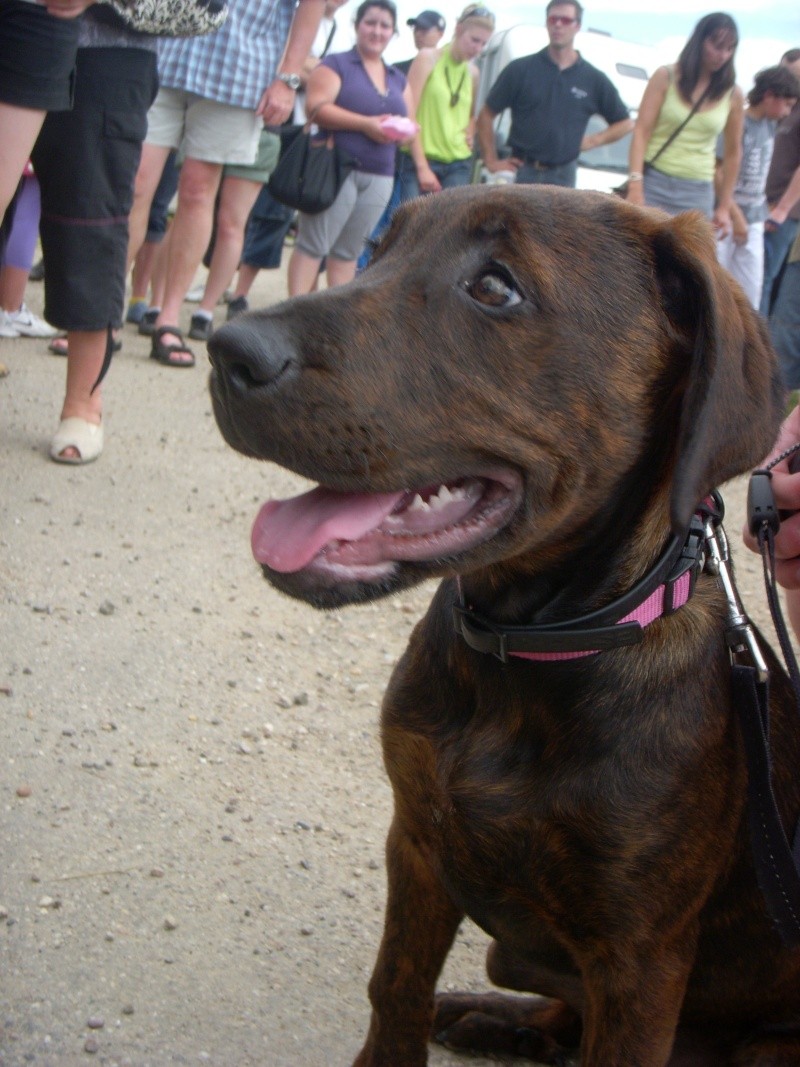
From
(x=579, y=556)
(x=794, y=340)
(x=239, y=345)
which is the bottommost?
(x=794, y=340)

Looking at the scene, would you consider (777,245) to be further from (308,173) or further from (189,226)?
(189,226)

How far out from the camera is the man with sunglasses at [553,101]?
9.28m

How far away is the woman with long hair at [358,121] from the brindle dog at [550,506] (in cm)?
628

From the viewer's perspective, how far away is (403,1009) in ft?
8.59

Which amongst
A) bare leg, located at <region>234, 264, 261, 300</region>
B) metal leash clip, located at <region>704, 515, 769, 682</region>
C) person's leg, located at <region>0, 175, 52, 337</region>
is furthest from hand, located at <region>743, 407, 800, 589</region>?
bare leg, located at <region>234, 264, 261, 300</region>

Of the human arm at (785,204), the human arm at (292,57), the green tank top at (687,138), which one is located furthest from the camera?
the human arm at (785,204)

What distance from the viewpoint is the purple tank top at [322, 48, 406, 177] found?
332 inches

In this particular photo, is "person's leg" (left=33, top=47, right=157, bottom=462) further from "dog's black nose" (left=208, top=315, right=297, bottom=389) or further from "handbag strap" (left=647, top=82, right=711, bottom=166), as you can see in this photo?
"handbag strap" (left=647, top=82, right=711, bottom=166)

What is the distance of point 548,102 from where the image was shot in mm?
9281

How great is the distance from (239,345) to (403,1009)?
150 cm

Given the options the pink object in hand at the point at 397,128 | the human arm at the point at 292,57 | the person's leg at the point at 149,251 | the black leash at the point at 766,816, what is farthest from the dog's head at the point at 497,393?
the person's leg at the point at 149,251

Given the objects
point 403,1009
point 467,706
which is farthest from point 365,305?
point 403,1009

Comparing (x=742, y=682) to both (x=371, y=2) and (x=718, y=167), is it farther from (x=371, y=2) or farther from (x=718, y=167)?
(x=718, y=167)

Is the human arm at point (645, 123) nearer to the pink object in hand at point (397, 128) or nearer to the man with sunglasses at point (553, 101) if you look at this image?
the man with sunglasses at point (553, 101)
